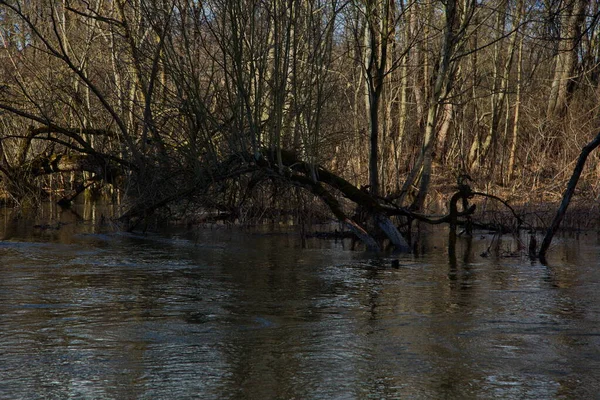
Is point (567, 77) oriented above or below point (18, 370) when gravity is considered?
above

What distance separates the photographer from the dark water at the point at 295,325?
5.32 meters

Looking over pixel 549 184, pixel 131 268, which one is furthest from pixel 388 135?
pixel 131 268

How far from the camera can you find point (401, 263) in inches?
423

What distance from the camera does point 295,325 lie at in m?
6.98

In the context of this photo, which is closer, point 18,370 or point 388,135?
point 18,370

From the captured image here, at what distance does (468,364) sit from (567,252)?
255 inches

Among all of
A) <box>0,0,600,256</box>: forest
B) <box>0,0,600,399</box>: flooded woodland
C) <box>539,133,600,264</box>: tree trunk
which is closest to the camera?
<box>0,0,600,399</box>: flooded woodland

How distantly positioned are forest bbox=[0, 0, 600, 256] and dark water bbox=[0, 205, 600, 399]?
1509mm

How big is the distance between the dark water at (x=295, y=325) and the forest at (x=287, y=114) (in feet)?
4.95

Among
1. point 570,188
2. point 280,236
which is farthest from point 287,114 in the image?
point 570,188

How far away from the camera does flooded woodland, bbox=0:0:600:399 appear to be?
5.76m

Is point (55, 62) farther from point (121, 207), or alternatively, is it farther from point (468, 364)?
point (468, 364)

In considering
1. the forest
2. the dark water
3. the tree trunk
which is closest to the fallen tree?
the forest

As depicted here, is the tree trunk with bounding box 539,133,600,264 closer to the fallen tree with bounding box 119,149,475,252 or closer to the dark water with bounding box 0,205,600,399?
the dark water with bounding box 0,205,600,399
